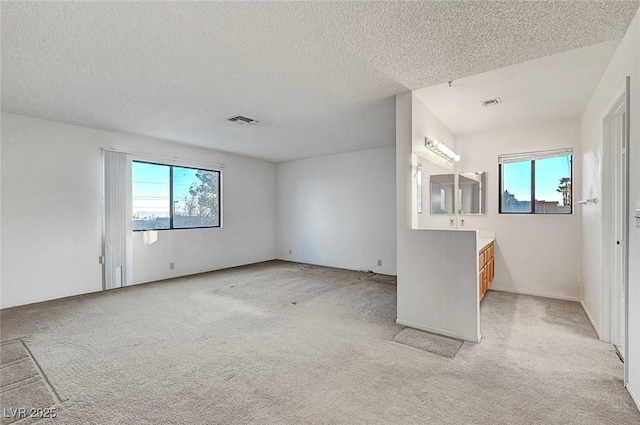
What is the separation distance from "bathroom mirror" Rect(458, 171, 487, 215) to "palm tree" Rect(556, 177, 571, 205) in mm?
928

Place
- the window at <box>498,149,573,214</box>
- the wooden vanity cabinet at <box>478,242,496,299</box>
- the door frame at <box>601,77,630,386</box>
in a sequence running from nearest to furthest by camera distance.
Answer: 1. the door frame at <box>601,77,630,386</box>
2. the wooden vanity cabinet at <box>478,242,496,299</box>
3. the window at <box>498,149,573,214</box>

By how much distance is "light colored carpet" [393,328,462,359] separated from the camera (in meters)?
2.55

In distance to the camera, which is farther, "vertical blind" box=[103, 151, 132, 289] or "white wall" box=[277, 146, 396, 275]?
"white wall" box=[277, 146, 396, 275]

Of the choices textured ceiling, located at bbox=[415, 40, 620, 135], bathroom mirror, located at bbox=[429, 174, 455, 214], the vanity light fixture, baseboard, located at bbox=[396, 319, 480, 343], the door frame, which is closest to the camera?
textured ceiling, located at bbox=[415, 40, 620, 135]

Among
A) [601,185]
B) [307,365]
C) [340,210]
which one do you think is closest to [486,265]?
[601,185]

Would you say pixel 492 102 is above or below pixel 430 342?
above

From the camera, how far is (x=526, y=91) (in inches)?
121

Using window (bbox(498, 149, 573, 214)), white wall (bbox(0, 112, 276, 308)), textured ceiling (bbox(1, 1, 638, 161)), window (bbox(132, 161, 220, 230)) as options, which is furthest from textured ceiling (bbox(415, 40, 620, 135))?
white wall (bbox(0, 112, 276, 308))

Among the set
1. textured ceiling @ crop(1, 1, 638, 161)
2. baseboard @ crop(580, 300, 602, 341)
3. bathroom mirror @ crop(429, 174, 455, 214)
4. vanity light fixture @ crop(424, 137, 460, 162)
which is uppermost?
textured ceiling @ crop(1, 1, 638, 161)

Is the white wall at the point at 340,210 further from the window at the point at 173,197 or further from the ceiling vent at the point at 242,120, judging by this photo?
the ceiling vent at the point at 242,120

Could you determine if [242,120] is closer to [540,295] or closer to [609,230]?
[609,230]

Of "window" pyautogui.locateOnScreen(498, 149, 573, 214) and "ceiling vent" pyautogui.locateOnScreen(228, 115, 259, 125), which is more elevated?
"ceiling vent" pyautogui.locateOnScreen(228, 115, 259, 125)

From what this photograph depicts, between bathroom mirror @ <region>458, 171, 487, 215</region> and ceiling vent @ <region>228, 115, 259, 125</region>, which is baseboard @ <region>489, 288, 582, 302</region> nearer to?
bathroom mirror @ <region>458, 171, 487, 215</region>

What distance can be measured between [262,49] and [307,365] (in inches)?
99.0
